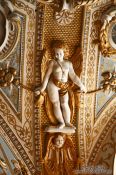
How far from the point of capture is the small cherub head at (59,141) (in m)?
8.17

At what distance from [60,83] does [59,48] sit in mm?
570

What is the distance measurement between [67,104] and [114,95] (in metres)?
0.89

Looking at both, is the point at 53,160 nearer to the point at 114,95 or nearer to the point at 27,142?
the point at 27,142

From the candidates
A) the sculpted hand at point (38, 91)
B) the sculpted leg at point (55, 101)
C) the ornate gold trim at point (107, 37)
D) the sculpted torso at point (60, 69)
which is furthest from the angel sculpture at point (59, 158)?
the ornate gold trim at point (107, 37)

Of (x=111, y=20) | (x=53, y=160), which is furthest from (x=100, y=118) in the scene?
(x=111, y=20)

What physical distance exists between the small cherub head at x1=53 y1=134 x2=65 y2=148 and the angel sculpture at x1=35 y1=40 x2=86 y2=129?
0.63 ft

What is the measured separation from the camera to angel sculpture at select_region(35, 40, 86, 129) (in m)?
7.77

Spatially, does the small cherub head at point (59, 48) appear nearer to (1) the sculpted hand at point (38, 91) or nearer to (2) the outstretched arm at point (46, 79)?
(2) the outstretched arm at point (46, 79)

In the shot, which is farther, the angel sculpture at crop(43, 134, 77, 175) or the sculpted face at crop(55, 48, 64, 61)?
the angel sculpture at crop(43, 134, 77, 175)

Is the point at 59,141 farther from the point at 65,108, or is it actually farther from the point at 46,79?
the point at 46,79

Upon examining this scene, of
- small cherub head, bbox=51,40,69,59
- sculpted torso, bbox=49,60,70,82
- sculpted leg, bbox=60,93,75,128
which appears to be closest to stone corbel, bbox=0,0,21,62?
small cherub head, bbox=51,40,69,59

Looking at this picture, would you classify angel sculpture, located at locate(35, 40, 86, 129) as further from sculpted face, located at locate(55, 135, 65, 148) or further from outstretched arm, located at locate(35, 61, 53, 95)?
sculpted face, located at locate(55, 135, 65, 148)

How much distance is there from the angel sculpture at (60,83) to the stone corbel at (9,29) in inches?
25.2

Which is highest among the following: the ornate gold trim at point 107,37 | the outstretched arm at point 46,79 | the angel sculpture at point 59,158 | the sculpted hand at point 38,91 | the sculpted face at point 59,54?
the ornate gold trim at point 107,37
